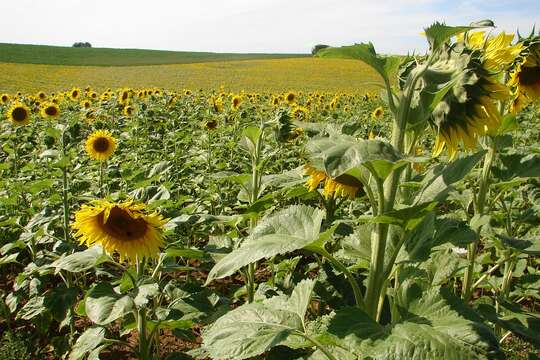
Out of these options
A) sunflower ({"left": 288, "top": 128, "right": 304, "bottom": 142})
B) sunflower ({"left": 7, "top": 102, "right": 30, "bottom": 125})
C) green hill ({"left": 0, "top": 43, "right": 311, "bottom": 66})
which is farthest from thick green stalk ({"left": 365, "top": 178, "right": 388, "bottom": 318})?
green hill ({"left": 0, "top": 43, "right": 311, "bottom": 66})

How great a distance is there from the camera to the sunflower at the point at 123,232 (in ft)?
6.66

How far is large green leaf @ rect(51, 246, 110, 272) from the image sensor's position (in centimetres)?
179

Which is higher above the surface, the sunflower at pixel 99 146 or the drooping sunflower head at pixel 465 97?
the drooping sunflower head at pixel 465 97

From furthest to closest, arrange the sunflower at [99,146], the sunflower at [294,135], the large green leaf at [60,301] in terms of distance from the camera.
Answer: the sunflower at [99,146]
the sunflower at [294,135]
the large green leaf at [60,301]

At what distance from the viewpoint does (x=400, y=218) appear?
1.14 m

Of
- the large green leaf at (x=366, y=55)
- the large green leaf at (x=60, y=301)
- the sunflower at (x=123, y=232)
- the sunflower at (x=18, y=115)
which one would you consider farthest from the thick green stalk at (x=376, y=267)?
the sunflower at (x=18, y=115)

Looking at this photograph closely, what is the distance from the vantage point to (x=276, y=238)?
4.16 ft

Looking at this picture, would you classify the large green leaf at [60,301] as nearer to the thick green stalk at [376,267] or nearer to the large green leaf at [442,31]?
the thick green stalk at [376,267]

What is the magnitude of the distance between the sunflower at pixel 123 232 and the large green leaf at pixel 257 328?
71 cm

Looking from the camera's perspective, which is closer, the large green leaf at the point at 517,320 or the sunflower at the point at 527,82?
the large green leaf at the point at 517,320

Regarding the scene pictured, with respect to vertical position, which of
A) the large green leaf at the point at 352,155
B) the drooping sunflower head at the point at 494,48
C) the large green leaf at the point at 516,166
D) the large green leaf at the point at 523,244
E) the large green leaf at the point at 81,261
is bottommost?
the large green leaf at the point at 81,261

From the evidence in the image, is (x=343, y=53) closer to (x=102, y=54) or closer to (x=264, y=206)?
(x=264, y=206)

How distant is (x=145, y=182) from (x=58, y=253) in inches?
22.3

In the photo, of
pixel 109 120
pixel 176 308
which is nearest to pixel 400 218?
pixel 176 308
